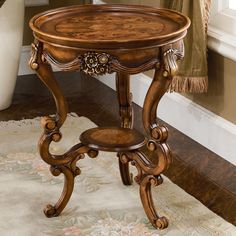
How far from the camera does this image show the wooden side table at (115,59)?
7.20ft

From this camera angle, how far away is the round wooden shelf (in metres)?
2.46

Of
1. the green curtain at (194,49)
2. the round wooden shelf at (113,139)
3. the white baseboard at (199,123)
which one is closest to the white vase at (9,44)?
the white baseboard at (199,123)

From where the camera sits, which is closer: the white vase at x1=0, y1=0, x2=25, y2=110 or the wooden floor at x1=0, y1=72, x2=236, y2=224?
the wooden floor at x1=0, y1=72, x2=236, y2=224

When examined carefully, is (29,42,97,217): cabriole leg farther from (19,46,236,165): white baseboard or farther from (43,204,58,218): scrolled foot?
(19,46,236,165): white baseboard

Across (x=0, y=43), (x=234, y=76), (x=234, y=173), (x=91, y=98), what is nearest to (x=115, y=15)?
(x=234, y=76)

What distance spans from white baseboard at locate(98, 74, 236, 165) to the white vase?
2.39 ft

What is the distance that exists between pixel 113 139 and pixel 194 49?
73cm

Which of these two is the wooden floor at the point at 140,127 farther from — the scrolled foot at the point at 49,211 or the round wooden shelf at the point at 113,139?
the scrolled foot at the point at 49,211

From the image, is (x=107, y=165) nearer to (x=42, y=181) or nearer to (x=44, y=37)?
(x=42, y=181)

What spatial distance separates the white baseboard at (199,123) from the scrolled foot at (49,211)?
93 centimetres

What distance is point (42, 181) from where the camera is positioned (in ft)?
9.42

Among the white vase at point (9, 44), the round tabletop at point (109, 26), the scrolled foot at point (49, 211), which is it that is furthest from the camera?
the white vase at point (9, 44)

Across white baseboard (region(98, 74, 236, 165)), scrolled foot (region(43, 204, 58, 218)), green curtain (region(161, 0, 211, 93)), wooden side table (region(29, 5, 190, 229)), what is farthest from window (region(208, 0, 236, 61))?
scrolled foot (region(43, 204, 58, 218))

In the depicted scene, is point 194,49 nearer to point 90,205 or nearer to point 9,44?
point 90,205
